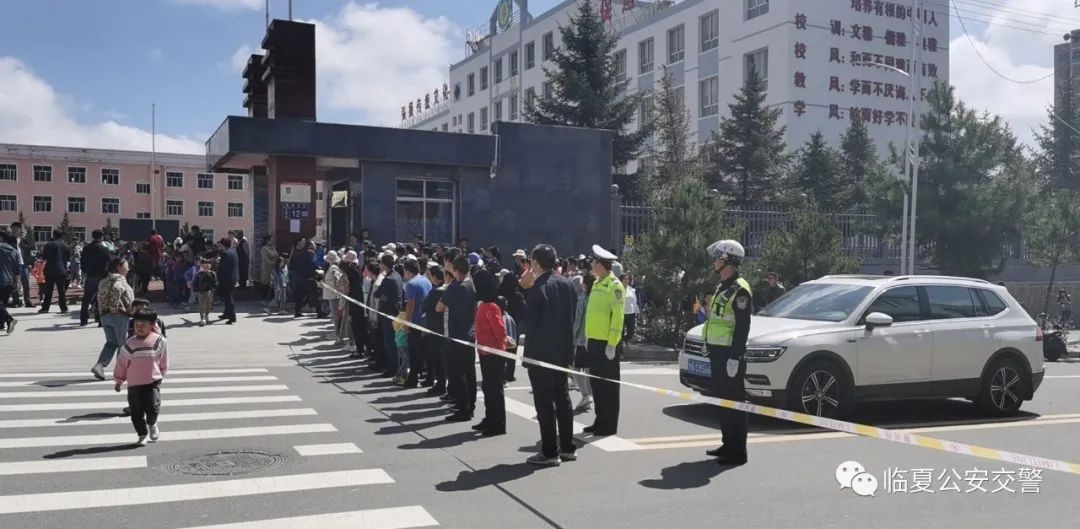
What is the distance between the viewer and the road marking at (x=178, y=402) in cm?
977

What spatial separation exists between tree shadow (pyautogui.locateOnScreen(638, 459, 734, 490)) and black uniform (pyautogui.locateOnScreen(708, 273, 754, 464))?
6.2 inches

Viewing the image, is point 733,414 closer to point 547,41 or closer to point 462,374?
point 462,374

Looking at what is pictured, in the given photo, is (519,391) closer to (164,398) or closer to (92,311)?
(164,398)

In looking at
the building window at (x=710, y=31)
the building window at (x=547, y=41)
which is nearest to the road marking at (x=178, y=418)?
the building window at (x=710, y=31)

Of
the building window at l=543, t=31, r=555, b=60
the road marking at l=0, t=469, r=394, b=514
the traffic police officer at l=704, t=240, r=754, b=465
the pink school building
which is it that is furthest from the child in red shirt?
the pink school building

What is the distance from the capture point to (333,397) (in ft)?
35.1

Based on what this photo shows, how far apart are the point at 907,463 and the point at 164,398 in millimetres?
8380

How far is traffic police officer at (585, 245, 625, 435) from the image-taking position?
8.49 meters

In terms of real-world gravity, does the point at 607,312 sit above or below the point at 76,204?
below

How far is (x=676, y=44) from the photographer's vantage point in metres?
50.7

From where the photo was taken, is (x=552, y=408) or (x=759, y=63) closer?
(x=552, y=408)

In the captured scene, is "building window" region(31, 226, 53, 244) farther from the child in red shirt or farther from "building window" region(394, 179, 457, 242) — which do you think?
the child in red shirt

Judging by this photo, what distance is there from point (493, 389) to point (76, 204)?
72.5 metres

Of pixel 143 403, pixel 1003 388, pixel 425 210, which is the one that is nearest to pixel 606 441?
pixel 143 403
